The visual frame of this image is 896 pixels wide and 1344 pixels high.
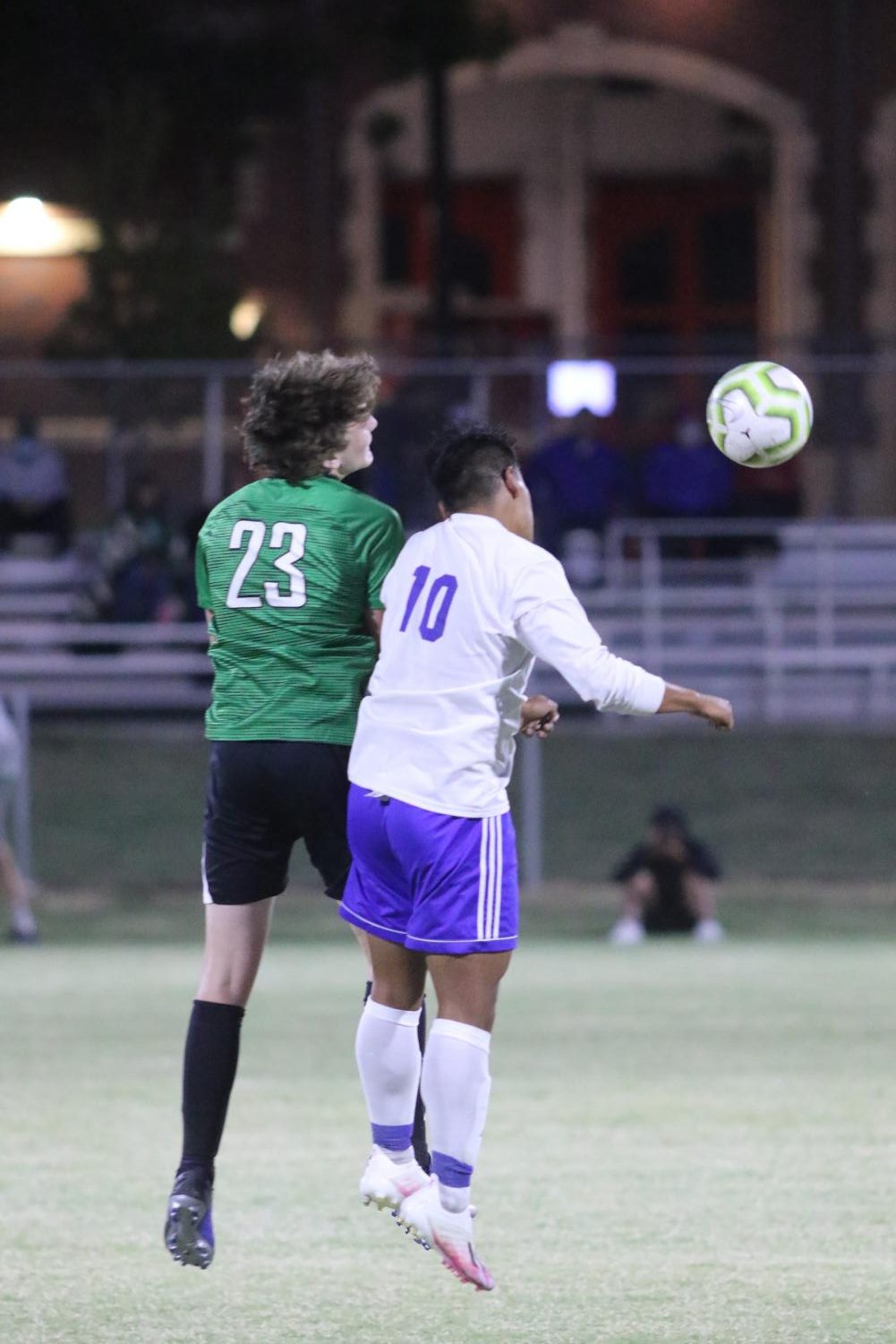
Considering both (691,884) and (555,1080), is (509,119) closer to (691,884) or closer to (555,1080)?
(691,884)

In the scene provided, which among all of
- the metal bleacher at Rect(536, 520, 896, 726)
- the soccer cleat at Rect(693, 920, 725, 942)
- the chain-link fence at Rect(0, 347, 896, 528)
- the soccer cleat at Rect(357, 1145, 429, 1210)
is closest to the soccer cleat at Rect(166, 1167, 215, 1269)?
the soccer cleat at Rect(357, 1145, 429, 1210)

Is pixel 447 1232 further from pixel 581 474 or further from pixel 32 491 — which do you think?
pixel 32 491

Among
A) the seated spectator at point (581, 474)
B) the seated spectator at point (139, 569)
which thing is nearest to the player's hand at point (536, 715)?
the seated spectator at point (139, 569)

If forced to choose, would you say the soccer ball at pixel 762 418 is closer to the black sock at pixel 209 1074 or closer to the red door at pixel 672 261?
the black sock at pixel 209 1074

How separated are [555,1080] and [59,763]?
10615mm

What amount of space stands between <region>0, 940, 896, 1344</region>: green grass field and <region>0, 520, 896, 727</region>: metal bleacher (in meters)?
7.44

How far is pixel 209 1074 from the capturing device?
19.0 feet

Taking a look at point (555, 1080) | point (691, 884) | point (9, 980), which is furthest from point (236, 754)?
point (691, 884)

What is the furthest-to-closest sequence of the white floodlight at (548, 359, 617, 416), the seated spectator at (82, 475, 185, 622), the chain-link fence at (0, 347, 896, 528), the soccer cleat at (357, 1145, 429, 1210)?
the white floodlight at (548, 359, 617, 416) → the chain-link fence at (0, 347, 896, 528) → the seated spectator at (82, 475, 185, 622) → the soccer cleat at (357, 1145, 429, 1210)

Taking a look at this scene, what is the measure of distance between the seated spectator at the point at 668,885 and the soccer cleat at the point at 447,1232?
9.14 meters

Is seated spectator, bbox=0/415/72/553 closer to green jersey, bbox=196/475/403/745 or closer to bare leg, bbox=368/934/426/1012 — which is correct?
green jersey, bbox=196/475/403/745

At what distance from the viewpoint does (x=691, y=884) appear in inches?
595

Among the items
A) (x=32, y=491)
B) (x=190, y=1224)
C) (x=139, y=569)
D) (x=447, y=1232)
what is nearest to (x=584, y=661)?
(x=447, y=1232)

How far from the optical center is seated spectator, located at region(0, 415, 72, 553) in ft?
68.7
